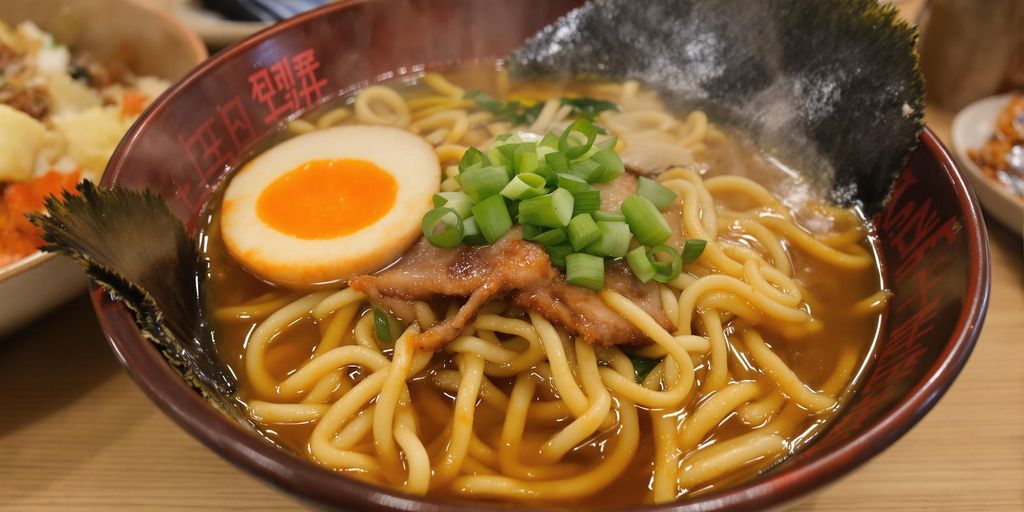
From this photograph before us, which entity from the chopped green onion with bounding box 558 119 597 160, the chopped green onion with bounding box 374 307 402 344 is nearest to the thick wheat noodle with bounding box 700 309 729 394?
the chopped green onion with bounding box 558 119 597 160

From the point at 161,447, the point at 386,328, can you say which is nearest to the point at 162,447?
the point at 161,447

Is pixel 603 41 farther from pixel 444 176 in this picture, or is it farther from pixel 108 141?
pixel 108 141

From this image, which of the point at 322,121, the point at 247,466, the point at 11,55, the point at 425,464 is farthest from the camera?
the point at 11,55

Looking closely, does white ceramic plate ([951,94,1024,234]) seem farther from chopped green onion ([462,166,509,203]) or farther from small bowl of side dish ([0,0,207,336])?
small bowl of side dish ([0,0,207,336])

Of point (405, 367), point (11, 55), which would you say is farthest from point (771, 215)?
point (11, 55)

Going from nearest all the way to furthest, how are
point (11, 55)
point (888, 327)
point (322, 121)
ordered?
1. point (888, 327)
2. point (322, 121)
3. point (11, 55)
